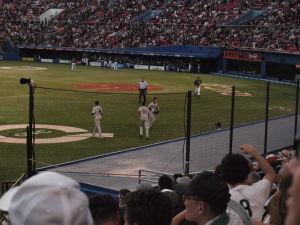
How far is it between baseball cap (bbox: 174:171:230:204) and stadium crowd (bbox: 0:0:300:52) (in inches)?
1643

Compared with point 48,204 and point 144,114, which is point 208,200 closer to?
point 48,204

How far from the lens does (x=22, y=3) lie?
3024 inches

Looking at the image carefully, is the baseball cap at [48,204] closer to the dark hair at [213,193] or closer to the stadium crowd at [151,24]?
the dark hair at [213,193]

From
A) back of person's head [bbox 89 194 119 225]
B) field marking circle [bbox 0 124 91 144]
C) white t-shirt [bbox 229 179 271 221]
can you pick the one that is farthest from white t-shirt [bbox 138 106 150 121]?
back of person's head [bbox 89 194 119 225]

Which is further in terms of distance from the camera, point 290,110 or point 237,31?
point 237,31

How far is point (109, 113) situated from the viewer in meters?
24.8

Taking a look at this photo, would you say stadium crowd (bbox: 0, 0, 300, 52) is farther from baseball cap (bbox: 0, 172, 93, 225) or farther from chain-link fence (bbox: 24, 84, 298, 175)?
baseball cap (bbox: 0, 172, 93, 225)

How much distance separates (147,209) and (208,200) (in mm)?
618

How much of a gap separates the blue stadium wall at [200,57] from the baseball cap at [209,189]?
3926cm

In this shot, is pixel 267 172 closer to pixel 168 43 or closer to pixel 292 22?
pixel 292 22

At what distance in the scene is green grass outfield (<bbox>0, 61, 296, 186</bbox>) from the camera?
17328mm

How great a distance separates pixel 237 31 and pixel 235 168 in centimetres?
4859

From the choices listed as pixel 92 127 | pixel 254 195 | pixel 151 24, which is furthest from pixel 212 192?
pixel 151 24

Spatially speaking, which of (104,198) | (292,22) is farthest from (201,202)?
(292,22)
